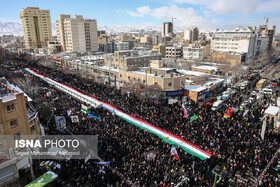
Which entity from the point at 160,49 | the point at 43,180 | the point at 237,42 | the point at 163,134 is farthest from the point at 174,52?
the point at 43,180

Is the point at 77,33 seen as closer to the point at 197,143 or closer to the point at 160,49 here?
the point at 160,49

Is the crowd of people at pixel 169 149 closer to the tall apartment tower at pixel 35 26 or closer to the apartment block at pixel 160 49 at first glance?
the apartment block at pixel 160 49

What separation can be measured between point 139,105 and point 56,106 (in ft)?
38.5

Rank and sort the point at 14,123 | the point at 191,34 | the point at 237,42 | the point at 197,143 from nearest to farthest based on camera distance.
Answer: the point at 14,123 → the point at 197,143 → the point at 237,42 → the point at 191,34

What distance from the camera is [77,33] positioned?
271 feet

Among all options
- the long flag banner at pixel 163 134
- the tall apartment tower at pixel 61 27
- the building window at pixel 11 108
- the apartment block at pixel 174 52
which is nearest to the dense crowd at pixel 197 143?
the long flag banner at pixel 163 134

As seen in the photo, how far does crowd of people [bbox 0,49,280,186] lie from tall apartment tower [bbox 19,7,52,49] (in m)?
101

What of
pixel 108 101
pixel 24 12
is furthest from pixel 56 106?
pixel 24 12

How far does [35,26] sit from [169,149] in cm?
11504

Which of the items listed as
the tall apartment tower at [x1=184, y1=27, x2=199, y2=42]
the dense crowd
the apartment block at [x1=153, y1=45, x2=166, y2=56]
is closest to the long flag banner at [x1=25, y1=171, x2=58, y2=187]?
the dense crowd

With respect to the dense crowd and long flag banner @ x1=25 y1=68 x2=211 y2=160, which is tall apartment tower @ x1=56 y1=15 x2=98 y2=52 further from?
the dense crowd

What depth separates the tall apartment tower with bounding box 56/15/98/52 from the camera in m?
81.8

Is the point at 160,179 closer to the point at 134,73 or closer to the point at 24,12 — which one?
the point at 134,73

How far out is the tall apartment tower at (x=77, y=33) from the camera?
8181cm
